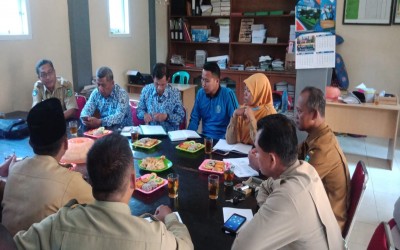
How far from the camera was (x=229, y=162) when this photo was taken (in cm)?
215

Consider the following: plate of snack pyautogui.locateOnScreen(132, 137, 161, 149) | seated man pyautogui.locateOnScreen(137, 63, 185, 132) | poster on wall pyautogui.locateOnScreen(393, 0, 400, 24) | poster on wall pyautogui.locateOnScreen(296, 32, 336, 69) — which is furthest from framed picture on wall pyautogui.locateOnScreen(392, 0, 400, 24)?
plate of snack pyautogui.locateOnScreen(132, 137, 161, 149)

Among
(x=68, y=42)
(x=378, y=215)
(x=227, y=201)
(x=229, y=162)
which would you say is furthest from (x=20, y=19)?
(x=378, y=215)

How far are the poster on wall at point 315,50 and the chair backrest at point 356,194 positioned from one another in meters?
2.39

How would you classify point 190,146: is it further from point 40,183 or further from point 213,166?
point 40,183

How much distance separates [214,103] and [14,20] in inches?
94.3

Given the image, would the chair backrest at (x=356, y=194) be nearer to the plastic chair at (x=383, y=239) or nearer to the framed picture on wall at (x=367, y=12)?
the plastic chair at (x=383, y=239)

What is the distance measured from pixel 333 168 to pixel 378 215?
1.56 m

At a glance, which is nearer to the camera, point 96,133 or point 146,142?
point 146,142

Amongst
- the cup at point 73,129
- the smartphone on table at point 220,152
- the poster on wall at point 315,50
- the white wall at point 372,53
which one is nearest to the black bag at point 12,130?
the cup at point 73,129

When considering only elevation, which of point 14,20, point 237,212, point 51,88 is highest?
point 14,20

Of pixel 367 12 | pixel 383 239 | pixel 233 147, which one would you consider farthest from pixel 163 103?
pixel 367 12

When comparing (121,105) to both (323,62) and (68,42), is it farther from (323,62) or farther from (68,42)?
(323,62)

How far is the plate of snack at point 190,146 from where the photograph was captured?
2.38 metres

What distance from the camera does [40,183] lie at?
4.42 ft
